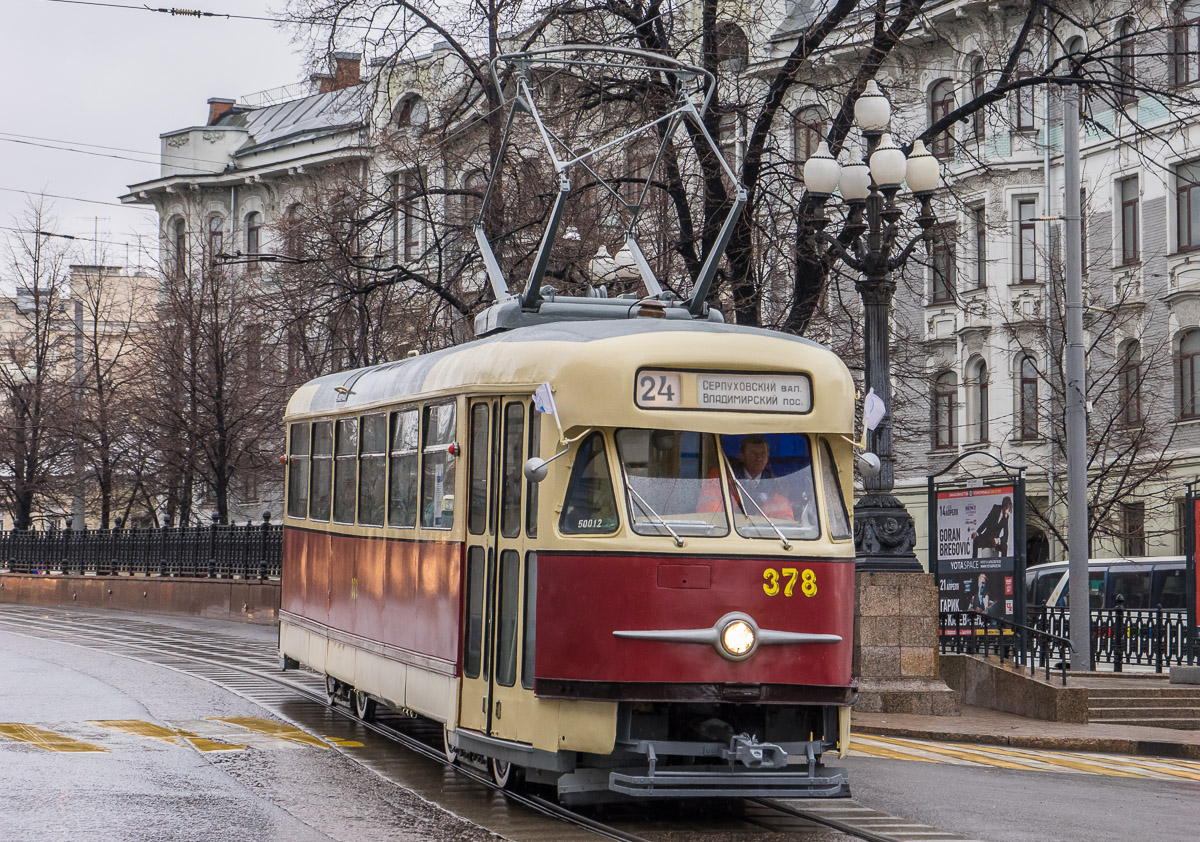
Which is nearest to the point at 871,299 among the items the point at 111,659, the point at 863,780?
the point at 863,780

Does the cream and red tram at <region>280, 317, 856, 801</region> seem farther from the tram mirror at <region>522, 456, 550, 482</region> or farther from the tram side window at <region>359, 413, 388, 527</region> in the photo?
the tram side window at <region>359, 413, 388, 527</region>

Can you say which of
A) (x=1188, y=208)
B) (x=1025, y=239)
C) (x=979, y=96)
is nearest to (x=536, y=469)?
(x=979, y=96)

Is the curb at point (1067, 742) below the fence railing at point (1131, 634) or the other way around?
below

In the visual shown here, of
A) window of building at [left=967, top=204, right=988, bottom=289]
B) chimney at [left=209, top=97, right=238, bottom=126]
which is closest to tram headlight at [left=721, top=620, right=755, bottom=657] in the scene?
window of building at [left=967, top=204, right=988, bottom=289]

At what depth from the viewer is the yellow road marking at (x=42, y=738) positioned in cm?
1280

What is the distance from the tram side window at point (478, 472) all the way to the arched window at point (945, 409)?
1249 inches

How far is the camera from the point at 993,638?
2020 centimetres

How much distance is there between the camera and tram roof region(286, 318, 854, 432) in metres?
10.1

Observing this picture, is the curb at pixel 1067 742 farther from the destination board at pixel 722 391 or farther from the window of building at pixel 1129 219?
the window of building at pixel 1129 219

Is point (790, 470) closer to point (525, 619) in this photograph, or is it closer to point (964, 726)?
point (525, 619)

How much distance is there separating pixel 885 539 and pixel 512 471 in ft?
26.3

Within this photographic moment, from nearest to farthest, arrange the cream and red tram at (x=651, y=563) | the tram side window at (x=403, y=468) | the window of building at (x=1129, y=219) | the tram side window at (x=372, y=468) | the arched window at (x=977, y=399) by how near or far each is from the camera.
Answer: the cream and red tram at (x=651, y=563)
the tram side window at (x=403, y=468)
the tram side window at (x=372, y=468)
the window of building at (x=1129, y=219)
the arched window at (x=977, y=399)

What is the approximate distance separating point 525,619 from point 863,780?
3.66 meters

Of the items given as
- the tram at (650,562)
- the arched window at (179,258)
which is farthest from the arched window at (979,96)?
the arched window at (179,258)
